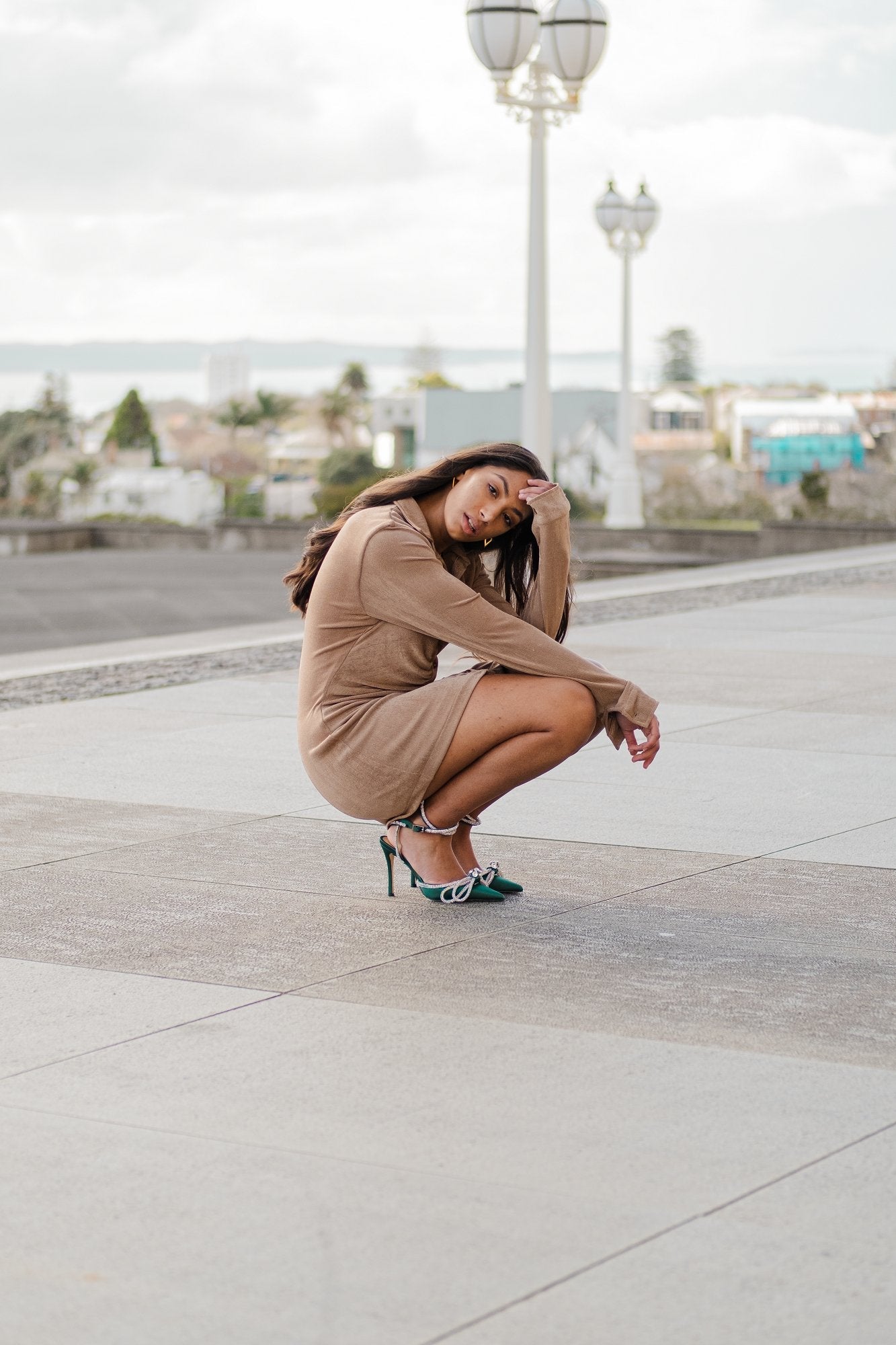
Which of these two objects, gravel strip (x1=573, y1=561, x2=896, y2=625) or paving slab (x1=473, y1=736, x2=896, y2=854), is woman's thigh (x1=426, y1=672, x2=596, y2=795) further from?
gravel strip (x1=573, y1=561, x2=896, y2=625)

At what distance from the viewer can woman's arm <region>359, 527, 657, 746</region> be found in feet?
15.4

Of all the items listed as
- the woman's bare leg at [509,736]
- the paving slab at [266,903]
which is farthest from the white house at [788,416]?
the woman's bare leg at [509,736]

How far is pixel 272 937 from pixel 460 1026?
865 mm

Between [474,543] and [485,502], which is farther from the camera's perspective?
[474,543]

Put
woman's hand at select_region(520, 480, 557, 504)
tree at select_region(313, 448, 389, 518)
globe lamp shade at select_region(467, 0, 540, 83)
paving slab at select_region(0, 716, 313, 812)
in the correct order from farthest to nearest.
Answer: tree at select_region(313, 448, 389, 518)
globe lamp shade at select_region(467, 0, 540, 83)
paving slab at select_region(0, 716, 313, 812)
woman's hand at select_region(520, 480, 557, 504)

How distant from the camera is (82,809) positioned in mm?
6219

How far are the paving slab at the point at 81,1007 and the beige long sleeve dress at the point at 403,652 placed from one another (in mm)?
858

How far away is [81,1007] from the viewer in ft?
13.1

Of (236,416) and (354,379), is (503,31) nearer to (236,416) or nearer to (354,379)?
(236,416)

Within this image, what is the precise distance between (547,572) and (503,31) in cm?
1033

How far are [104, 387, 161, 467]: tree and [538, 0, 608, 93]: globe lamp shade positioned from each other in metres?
143

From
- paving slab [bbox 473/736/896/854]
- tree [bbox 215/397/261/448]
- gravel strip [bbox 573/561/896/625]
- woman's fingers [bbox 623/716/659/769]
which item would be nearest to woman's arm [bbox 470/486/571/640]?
woman's fingers [bbox 623/716/659/769]

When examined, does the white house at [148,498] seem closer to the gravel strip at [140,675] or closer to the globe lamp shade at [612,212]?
the globe lamp shade at [612,212]

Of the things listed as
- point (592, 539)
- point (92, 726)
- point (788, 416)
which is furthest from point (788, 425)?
point (92, 726)
